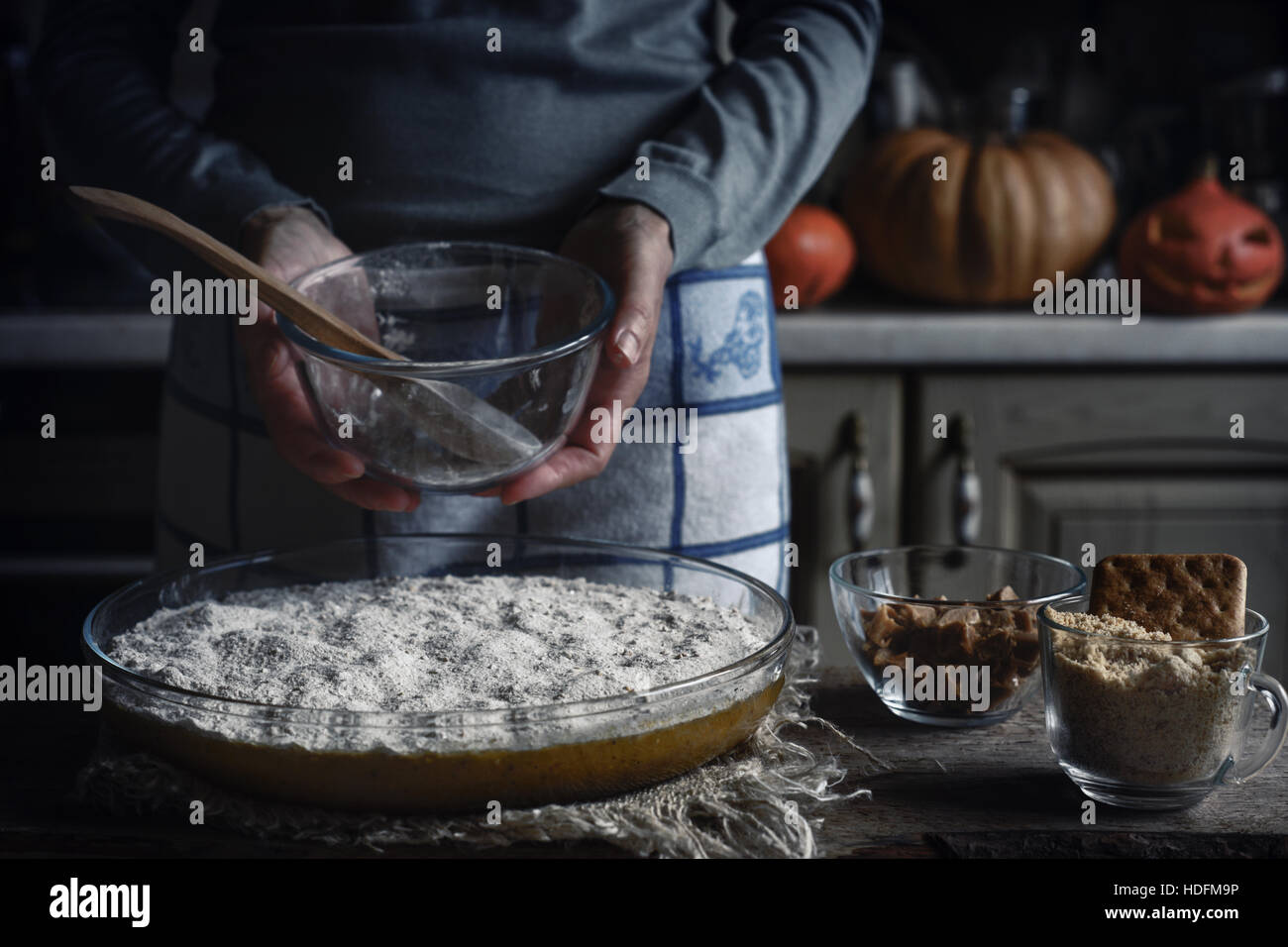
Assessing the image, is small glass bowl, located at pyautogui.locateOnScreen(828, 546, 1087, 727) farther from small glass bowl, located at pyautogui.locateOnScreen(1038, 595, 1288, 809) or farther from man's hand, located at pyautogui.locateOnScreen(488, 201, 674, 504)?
man's hand, located at pyautogui.locateOnScreen(488, 201, 674, 504)

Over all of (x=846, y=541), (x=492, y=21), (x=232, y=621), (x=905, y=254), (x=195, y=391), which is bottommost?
(x=846, y=541)

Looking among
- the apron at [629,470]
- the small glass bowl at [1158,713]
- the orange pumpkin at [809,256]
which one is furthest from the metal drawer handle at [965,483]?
the small glass bowl at [1158,713]

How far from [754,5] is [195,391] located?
0.60 metres

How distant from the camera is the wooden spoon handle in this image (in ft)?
2.25

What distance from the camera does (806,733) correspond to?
2.25 ft

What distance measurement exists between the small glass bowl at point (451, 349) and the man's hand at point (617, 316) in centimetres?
2

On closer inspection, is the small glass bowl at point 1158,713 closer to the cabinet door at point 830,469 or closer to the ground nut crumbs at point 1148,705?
the ground nut crumbs at point 1148,705

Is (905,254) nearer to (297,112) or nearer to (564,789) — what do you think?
(297,112)

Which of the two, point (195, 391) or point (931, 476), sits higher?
point (195, 391)

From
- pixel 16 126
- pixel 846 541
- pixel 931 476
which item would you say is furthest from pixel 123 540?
pixel 931 476

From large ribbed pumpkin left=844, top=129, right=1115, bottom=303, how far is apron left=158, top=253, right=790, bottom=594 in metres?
0.69

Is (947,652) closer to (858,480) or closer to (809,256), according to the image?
(858,480)

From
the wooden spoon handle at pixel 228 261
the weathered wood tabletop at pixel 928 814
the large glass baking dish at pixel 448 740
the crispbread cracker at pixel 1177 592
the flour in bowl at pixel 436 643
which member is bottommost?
the weathered wood tabletop at pixel 928 814

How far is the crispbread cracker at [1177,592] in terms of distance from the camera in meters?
0.62
